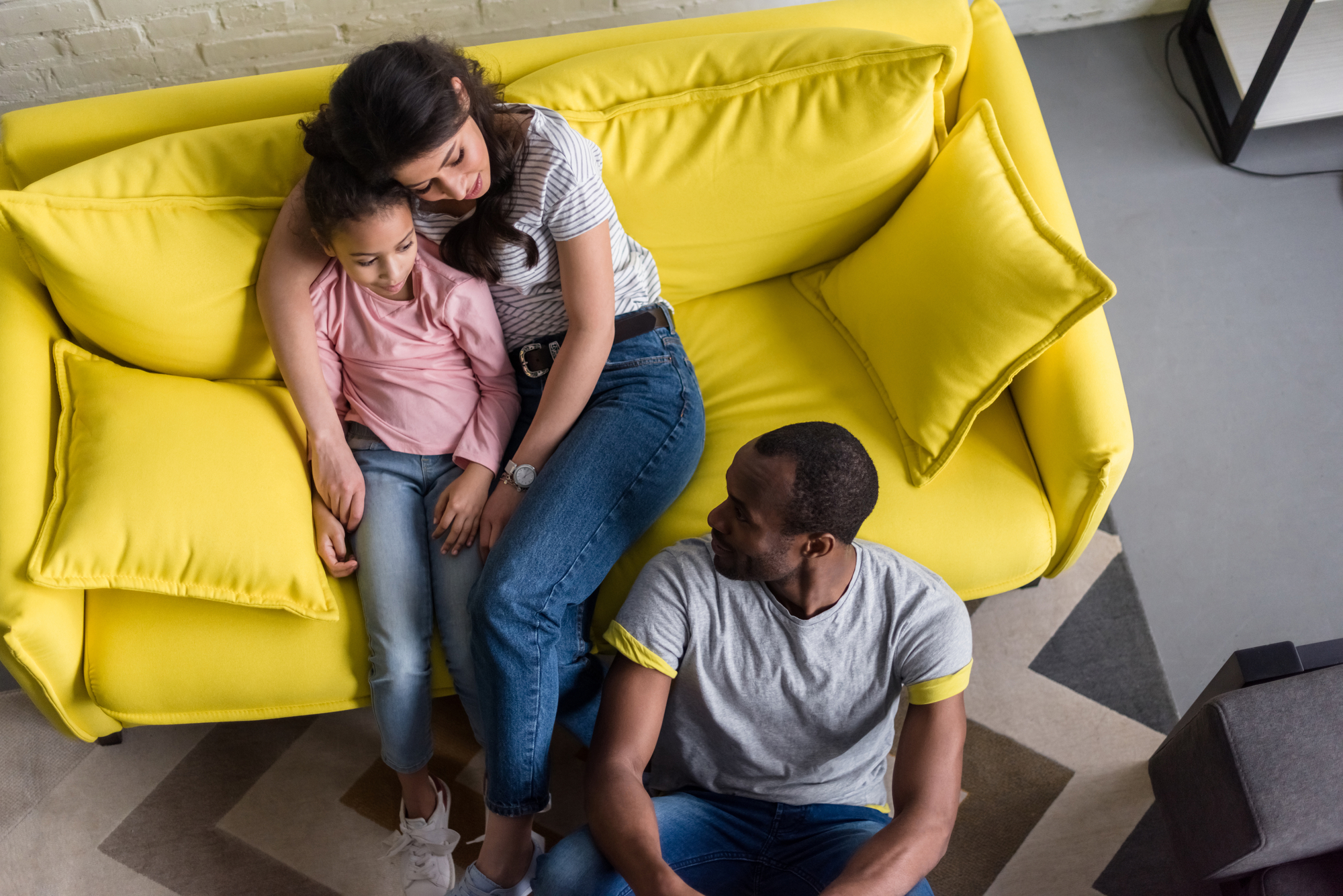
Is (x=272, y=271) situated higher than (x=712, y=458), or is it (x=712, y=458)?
(x=272, y=271)

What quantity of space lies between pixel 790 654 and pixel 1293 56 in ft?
7.01

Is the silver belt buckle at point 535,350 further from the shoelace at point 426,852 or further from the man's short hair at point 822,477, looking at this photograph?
the shoelace at point 426,852

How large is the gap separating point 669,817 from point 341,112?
106 cm

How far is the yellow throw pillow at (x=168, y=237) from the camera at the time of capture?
1.54 m

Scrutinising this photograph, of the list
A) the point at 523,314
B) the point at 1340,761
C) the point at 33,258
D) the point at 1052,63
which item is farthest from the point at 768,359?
the point at 1052,63

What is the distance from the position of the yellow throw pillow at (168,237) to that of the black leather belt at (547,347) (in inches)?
17.1

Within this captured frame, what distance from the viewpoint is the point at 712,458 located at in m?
1.71

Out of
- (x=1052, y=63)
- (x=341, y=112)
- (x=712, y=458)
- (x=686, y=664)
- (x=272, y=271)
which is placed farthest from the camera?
(x=1052, y=63)

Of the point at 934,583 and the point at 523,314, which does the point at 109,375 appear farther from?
the point at 934,583

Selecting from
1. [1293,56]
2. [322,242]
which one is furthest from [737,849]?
[1293,56]

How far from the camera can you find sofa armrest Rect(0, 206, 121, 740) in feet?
4.79

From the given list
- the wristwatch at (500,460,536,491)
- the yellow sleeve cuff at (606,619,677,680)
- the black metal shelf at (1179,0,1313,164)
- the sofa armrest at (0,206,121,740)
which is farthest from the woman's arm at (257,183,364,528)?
the black metal shelf at (1179,0,1313,164)

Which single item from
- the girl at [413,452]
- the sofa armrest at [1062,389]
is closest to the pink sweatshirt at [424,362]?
the girl at [413,452]

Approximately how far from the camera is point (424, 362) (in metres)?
1.61
